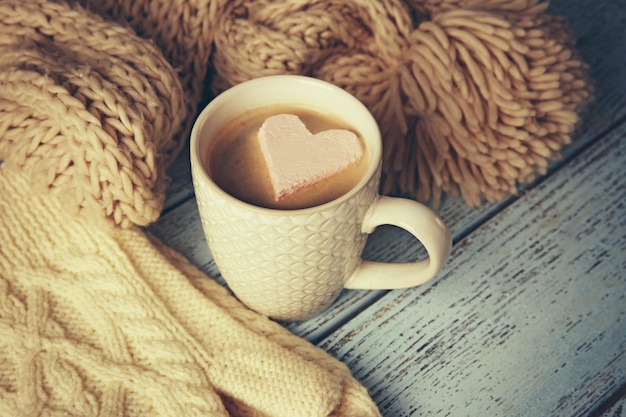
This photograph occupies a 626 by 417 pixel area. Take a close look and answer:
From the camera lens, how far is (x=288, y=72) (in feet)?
2.08

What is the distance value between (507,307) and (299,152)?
0.25 metres

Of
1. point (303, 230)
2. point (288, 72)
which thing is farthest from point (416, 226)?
point (288, 72)

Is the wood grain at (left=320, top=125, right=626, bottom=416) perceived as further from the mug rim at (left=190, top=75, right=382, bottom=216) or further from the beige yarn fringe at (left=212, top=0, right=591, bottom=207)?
the mug rim at (left=190, top=75, right=382, bottom=216)

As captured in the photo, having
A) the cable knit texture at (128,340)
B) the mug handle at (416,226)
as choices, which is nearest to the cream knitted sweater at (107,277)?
the cable knit texture at (128,340)

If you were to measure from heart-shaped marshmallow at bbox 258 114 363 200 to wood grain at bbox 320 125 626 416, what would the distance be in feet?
0.52

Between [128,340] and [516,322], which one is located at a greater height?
[516,322]

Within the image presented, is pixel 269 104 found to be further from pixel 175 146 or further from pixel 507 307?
pixel 507 307

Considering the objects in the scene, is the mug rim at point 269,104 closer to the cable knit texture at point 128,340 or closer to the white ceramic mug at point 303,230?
the white ceramic mug at point 303,230

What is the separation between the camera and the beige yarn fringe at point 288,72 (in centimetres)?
55

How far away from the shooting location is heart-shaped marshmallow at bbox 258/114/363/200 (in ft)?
1.69

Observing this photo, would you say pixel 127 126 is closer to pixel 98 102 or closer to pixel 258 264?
pixel 98 102

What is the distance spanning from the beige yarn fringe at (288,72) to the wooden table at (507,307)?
51 mm

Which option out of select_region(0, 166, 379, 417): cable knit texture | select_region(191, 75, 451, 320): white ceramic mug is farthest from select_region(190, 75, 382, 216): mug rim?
select_region(0, 166, 379, 417): cable knit texture

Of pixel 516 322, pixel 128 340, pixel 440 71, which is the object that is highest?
pixel 440 71
